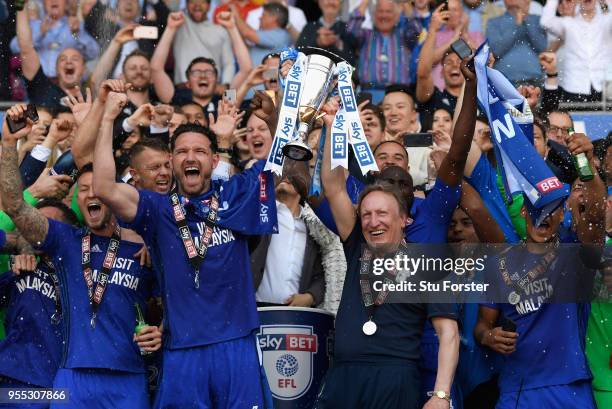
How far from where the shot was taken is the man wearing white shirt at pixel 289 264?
8.48 metres

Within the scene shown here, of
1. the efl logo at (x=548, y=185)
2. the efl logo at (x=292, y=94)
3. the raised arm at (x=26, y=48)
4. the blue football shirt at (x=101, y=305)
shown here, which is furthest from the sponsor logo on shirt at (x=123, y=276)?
the raised arm at (x=26, y=48)

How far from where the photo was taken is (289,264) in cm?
860

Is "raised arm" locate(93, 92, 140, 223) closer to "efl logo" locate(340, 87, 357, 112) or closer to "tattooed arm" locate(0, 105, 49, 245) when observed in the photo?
"tattooed arm" locate(0, 105, 49, 245)

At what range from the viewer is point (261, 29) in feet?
41.7

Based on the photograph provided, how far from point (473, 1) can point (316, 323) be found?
5193mm

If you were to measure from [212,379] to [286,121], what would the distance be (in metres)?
1.60

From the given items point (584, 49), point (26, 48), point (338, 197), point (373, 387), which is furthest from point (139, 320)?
point (584, 49)

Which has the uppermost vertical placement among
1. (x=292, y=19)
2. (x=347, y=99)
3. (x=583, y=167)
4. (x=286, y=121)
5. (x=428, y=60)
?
(x=292, y=19)

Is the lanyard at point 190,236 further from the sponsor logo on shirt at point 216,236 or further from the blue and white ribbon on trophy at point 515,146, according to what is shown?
the blue and white ribbon on trophy at point 515,146

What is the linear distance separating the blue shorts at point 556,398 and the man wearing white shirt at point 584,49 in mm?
4323

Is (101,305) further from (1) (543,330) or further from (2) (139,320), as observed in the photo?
(1) (543,330)

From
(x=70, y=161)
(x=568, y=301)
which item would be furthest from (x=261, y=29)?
(x=568, y=301)

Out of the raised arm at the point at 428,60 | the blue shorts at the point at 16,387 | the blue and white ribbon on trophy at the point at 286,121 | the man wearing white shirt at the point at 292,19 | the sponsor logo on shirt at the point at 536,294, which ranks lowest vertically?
the blue shorts at the point at 16,387

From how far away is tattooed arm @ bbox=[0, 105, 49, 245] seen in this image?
7789mm
